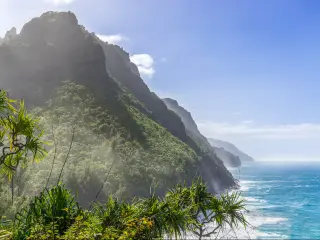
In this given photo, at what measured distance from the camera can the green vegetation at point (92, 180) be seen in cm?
594

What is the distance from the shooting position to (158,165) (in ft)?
282

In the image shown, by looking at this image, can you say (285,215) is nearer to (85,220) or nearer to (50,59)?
(85,220)

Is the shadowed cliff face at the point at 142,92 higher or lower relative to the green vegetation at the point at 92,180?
higher

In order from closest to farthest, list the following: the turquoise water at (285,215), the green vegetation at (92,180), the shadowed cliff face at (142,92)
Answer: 1. the green vegetation at (92,180)
2. the turquoise water at (285,215)
3. the shadowed cliff face at (142,92)

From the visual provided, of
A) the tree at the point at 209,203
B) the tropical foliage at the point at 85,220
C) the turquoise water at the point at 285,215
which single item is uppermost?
the tropical foliage at the point at 85,220

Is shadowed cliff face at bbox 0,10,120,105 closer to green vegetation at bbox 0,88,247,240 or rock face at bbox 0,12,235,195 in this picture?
rock face at bbox 0,12,235,195

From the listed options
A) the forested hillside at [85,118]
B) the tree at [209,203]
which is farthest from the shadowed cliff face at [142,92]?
the tree at [209,203]

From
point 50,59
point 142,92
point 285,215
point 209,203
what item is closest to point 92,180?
point 285,215

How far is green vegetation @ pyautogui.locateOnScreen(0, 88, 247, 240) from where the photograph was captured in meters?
5.94

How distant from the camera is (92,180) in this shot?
60594 millimetres

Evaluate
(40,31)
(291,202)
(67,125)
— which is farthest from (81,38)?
(291,202)

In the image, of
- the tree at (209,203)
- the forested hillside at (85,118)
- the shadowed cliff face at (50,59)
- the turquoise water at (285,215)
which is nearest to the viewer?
the tree at (209,203)

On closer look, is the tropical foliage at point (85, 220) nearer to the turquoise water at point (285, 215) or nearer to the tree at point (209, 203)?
the tree at point (209, 203)

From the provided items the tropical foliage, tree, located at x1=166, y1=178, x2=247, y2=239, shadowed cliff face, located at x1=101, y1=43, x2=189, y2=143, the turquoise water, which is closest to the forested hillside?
shadowed cliff face, located at x1=101, y1=43, x2=189, y2=143
